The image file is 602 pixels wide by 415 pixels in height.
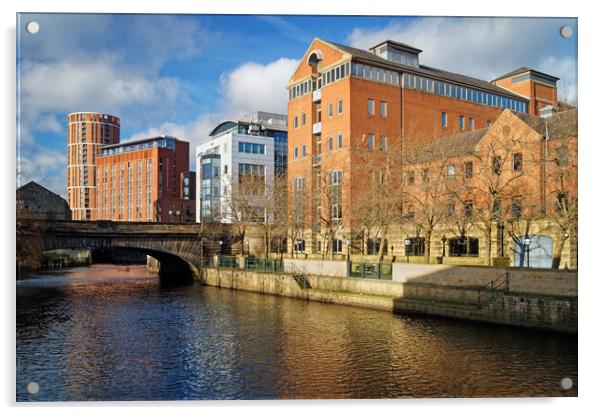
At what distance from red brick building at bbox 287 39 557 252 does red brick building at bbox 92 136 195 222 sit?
242 ft

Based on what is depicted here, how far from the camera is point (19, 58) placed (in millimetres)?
17578

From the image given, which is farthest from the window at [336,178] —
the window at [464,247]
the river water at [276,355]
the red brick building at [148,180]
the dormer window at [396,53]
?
the red brick building at [148,180]

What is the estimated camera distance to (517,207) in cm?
3906

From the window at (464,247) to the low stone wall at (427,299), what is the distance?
41.8 ft

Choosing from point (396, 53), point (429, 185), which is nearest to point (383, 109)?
point (396, 53)

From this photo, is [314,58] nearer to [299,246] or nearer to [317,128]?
[317,128]

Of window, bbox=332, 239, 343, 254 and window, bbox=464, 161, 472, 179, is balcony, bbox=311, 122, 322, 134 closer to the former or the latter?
window, bbox=332, 239, 343, 254

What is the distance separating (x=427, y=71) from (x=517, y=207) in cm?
2554

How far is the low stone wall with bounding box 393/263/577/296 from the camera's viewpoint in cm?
2683

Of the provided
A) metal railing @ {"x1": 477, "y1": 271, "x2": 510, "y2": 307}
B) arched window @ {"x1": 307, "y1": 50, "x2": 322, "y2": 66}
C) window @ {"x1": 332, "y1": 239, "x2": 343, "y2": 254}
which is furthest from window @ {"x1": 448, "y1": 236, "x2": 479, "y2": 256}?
arched window @ {"x1": 307, "y1": 50, "x2": 322, "y2": 66}

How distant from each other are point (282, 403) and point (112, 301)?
26901mm

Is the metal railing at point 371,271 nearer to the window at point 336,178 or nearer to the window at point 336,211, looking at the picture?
the window at point 336,211
